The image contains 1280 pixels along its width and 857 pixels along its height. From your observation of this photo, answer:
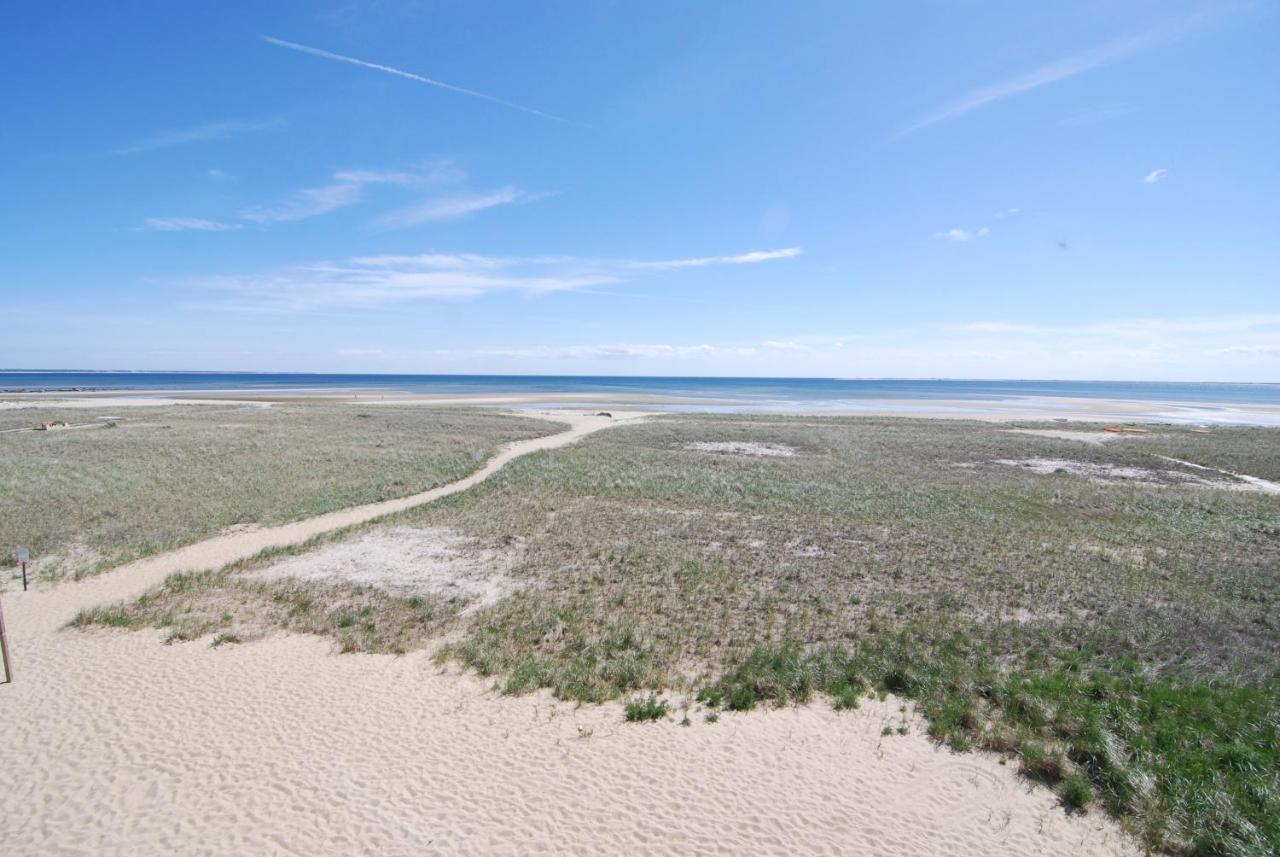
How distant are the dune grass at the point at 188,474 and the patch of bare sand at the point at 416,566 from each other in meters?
4.79

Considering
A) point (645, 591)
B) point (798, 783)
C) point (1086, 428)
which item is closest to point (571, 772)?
point (798, 783)

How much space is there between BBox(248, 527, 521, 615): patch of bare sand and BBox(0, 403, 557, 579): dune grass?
4792mm

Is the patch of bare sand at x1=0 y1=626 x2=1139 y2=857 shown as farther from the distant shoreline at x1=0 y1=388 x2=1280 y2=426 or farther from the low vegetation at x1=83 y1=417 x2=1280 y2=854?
the distant shoreline at x1=0 y1=388 x2=1280 y2=426

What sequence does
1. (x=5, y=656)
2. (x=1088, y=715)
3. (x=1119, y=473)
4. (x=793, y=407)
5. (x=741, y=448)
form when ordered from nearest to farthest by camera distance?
1. (x=1088, y=715)
2. (x=5, y=656)
3. (x=1119, y=473)
4. (x=741, y=448)
5. (x=793, y=407)

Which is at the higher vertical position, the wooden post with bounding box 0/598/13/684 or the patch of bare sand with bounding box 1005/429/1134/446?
the patch of bare sand with bounding box 1005/429/1134/446

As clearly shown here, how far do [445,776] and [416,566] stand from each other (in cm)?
1007

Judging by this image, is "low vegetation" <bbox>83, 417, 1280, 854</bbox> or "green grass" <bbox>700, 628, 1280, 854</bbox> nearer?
"green grass" <bbox>700, 628, 1280, 854</bbox>

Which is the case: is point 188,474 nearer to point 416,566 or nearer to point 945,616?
point 416,566

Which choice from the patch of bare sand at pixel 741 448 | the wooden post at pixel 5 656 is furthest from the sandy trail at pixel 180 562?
the patch of bare sand at pixel 741 448

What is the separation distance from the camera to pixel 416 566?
695 inches

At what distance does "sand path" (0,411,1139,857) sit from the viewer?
7.34 meters

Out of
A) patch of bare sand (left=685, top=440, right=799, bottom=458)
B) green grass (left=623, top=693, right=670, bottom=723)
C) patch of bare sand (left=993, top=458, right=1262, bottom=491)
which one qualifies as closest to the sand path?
green grass (left=623, top=693, right=670, bottom=723)

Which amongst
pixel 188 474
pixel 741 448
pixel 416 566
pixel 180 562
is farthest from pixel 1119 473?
pixel 188 474

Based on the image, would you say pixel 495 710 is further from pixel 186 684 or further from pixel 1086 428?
pixel 1086 428
